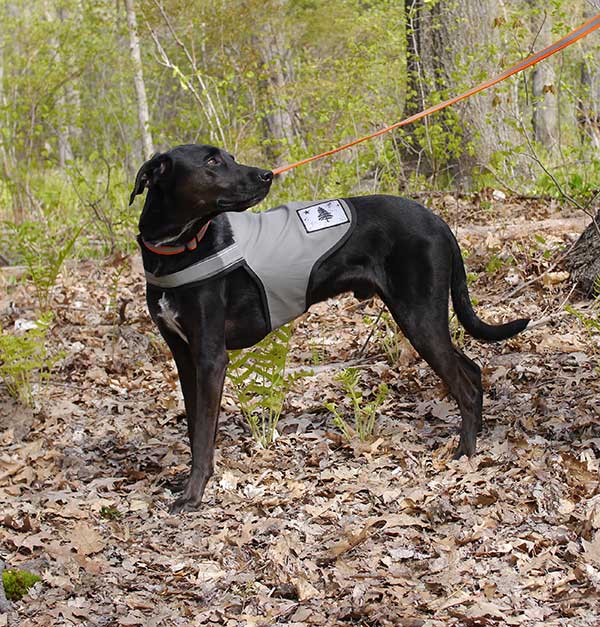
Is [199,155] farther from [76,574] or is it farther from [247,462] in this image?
[76,574]

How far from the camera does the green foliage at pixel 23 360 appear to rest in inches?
200

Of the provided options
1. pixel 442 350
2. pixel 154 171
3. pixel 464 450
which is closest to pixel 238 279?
pixel 154 171

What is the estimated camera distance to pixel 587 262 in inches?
226

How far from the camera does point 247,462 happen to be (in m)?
4.55

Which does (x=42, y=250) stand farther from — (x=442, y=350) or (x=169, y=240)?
(x=442, y=350)

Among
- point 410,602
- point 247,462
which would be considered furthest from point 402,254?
point 410,602

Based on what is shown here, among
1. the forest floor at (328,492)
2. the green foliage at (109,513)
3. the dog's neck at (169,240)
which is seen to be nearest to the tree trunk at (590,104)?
the forest floor at (328,492)

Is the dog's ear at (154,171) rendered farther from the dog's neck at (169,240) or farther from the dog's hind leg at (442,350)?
the dog's hind leg at (442,350)

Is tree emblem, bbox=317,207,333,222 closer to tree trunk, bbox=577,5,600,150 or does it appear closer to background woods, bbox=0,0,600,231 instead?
background woods, bbox=0,0,600,231

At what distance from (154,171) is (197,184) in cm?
23

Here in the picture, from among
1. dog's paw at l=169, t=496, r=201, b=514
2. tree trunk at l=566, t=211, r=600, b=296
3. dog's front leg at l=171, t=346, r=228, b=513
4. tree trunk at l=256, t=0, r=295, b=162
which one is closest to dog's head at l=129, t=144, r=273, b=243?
dog's front leg at l=171, t=346, r=228, b=513

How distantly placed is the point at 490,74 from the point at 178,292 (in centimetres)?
581

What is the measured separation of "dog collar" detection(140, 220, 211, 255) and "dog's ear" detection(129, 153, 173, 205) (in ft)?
0.90

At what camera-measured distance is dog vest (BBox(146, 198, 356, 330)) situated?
164 inches
